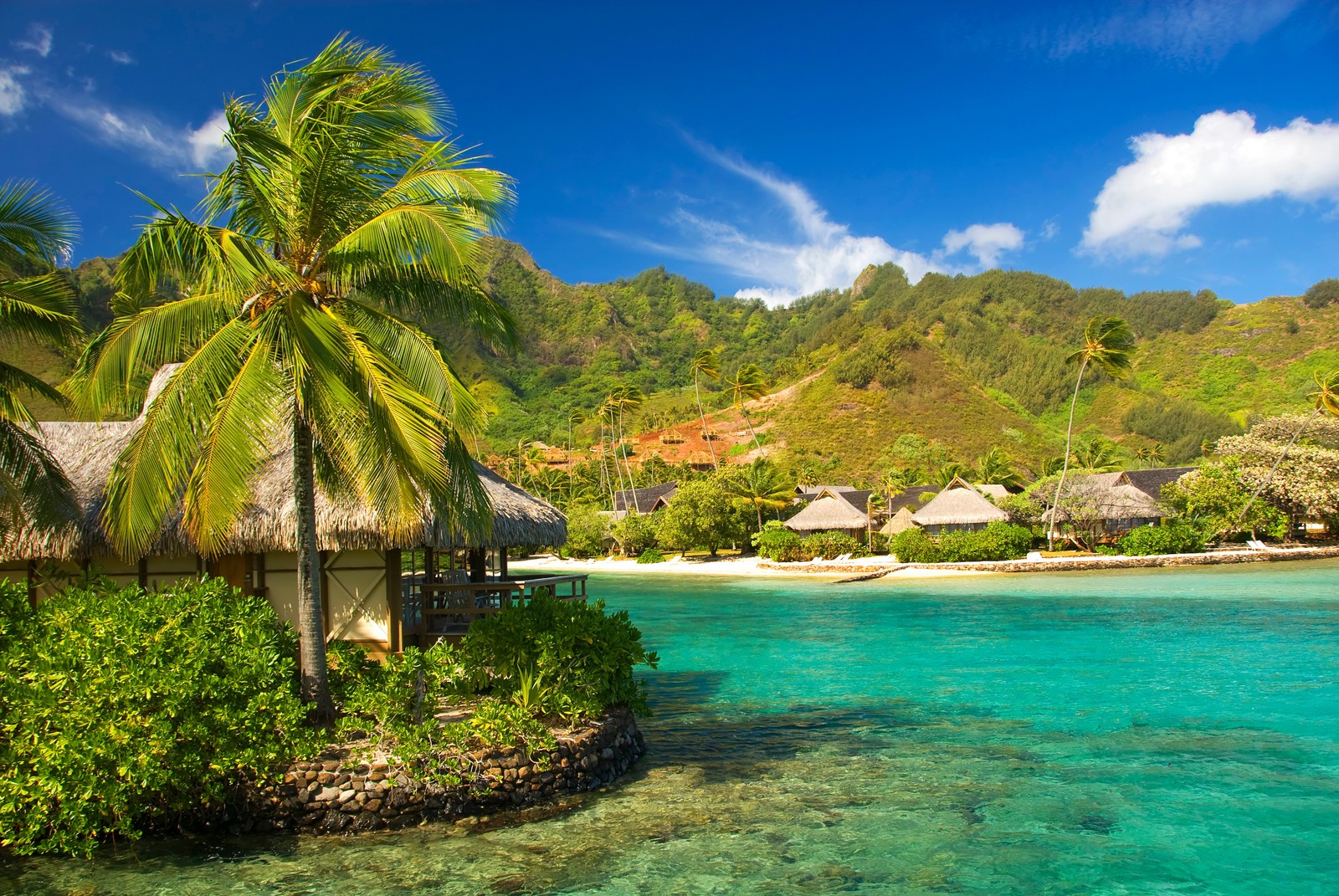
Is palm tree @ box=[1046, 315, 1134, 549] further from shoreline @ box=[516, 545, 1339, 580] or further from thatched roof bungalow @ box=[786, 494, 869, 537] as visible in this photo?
thatched roof bungalow @ box=[786, 494, 869, 537]

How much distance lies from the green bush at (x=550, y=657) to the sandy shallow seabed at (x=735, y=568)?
24.6m

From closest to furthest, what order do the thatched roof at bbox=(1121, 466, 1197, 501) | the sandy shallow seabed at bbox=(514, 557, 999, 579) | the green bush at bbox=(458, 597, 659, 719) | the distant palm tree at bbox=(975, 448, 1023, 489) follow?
1. the green bush at bbox=(458, 597, 659, 719)
2. the sandy shallow seabed at bbox=(514, 557, 999, 579)
3. the thatched roof at bbox=(1121, 466, 1197, 501)
4. the distant palm tree at bbox=(975, 448, 1023, 489)

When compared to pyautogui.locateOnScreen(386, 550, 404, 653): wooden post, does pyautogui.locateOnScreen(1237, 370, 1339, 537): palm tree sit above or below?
above

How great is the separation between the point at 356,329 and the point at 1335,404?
40.0m

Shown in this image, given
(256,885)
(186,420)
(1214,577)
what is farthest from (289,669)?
(1214,577)

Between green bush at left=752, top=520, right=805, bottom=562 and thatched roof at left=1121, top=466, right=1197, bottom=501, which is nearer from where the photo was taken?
green bush at left=752, top=520, right=805, bottom=562

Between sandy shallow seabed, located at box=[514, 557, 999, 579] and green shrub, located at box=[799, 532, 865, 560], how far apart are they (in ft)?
3.50

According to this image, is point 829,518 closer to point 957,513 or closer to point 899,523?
point 899,523

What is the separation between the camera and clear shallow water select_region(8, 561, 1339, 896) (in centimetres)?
609

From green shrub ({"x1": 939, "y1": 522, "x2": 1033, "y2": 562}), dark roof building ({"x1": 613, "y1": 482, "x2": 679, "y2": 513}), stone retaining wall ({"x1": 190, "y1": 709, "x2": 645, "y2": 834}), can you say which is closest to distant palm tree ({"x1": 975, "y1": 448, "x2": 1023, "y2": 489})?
green shrub ({"x1": 939, "y1": 522, "x2": 1033, "y2": 562})

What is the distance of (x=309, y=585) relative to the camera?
7.09 meters

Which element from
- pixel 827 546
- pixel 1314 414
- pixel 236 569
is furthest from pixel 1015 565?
pixel 236 569

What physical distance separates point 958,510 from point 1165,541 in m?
7.80

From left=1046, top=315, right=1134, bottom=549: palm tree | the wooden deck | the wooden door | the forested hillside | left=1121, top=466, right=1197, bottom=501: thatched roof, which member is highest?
the forested hillside
